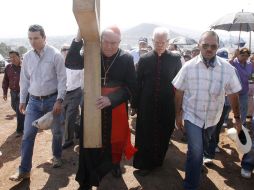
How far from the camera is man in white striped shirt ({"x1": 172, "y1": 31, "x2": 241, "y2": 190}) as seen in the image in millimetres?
4219

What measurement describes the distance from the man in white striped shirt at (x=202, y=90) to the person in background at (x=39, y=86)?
1.64 meters

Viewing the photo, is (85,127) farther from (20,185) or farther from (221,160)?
(221,160)

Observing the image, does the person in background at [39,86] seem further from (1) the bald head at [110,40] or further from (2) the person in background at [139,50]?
(2) the person in background at [139,50]

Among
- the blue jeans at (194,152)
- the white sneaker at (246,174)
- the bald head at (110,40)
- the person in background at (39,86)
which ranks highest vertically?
the bald head at (110,40)

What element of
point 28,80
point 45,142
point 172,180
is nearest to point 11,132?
point 45,142

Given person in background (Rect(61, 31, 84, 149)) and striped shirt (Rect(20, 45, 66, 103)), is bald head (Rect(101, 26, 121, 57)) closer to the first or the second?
striped shirt (Rect(20, 45, 66, 103))

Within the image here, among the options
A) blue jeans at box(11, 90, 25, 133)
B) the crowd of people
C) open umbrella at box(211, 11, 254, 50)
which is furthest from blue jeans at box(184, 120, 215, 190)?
open umbrella at box(211, 11, 254, 50)

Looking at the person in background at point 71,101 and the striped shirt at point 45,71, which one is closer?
the striped shirt at point 45,71

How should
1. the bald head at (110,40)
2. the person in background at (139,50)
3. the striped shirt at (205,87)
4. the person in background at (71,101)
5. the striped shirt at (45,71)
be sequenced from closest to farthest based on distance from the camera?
1. the bald head at (110,40)
2. the striped shirt at (205,87)
3. the striped shirt at (45,71)
4. the person in background at (71,101)
5. the person in background at (139,50)

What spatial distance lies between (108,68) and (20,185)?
1.98 metres

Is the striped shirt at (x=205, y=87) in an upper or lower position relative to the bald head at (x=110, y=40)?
lower

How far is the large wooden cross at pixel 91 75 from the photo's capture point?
315 centimetres

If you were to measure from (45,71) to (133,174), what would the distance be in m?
1.95

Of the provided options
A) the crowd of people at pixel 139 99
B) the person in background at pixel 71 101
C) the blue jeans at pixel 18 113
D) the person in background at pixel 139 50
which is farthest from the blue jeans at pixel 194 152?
the person in background at pixel 139 50
